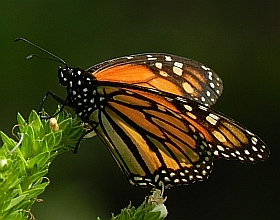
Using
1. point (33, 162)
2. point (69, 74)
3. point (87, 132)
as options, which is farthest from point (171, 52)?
point (33, 162)

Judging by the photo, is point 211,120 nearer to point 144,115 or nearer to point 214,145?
point 214,145

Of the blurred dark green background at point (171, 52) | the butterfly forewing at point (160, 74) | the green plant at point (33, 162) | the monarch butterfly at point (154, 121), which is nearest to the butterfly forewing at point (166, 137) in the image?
the monarch butterfly at point (154, 121)

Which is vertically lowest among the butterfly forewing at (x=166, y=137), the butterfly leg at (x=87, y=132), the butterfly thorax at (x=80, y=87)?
the butterfly forewing at (x=166, y=137)

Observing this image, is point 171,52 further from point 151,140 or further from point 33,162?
point 33,162

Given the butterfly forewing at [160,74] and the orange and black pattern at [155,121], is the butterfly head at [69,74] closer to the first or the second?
the orange and black pattern at [155,121]

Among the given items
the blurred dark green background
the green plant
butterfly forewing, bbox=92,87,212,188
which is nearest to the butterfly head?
butterfly forewing, bbox=92,87,212,188

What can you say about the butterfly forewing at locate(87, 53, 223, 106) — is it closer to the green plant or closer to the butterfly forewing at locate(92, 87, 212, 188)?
the butterfly forewing at locate(92, 87, 212, 188)

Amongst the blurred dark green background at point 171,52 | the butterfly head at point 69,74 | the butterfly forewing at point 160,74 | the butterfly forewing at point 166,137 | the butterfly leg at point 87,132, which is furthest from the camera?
the blurred dark green background at point 171,52
